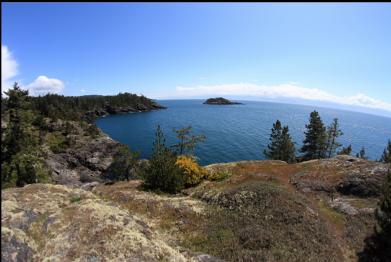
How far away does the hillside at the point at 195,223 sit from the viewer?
47.5 feet

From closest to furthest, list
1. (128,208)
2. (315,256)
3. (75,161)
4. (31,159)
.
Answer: (315,256), (128,208), (31,159), (75,161)

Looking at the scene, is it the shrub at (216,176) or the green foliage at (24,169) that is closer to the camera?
the green foliage at (24,169)

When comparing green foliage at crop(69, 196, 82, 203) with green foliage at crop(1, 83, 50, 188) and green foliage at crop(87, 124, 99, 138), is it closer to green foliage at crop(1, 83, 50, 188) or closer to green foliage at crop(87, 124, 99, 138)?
green foliage at crop(1, 83, 50, 188)

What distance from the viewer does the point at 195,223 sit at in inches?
959

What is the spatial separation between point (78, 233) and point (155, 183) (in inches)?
838

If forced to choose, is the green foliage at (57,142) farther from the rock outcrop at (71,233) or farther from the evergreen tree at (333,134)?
the evergreen tree at (333,134)

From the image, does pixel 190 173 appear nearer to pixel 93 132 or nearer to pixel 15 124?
pixel 15 124

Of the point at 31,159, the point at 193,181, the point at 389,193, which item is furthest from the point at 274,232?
the point at 31,159

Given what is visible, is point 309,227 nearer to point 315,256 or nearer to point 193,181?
point 315,256

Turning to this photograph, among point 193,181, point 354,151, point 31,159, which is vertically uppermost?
point 31,159

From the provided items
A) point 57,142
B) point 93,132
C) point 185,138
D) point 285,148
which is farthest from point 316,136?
point 57,142

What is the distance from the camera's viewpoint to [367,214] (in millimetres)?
31344

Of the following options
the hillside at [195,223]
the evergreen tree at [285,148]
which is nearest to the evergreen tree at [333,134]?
the evergreen tree at [285,148]

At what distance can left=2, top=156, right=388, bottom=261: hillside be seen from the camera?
14469 millimetres
